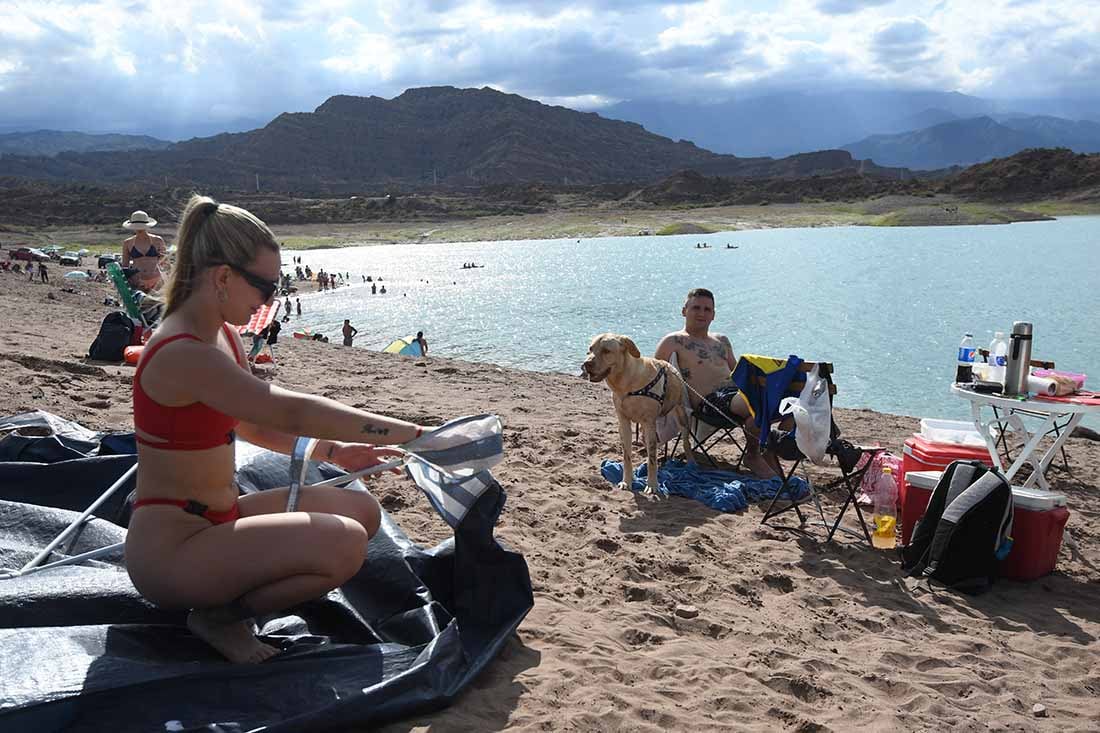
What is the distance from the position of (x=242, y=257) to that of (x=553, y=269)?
2081 inches

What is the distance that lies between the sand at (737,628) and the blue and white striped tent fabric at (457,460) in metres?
0.69

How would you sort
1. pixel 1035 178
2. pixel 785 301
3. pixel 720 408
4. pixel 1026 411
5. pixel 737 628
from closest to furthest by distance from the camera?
1. pixel 737 628
2. pixel 1026 411
3. pixel 720 408
4. pixel 785 301
5. pixel 1035 178

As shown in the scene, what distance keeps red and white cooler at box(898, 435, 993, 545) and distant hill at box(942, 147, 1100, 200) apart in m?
106

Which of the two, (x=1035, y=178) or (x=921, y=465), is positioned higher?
(x=1035, y=178)

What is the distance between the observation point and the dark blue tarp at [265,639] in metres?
2.72

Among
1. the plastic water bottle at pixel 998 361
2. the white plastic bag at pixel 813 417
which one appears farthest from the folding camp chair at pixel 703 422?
the plastic water bottle at pixel 998 361

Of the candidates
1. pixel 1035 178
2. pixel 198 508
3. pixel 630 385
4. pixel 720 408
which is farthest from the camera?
pixel 1035 178

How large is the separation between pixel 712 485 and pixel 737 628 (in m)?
2.53

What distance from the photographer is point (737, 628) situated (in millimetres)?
4176

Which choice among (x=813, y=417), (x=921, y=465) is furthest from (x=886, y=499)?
(x=813, y=417)

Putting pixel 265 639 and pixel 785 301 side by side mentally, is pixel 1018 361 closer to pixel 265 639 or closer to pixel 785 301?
pixel 265 639

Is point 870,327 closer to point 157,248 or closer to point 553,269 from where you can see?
point 157,248

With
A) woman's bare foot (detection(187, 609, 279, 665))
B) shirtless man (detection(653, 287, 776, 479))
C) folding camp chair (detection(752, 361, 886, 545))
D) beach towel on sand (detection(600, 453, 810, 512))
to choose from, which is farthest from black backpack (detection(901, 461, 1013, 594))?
woman's bare foot (detection(187, 609, 279, 665))

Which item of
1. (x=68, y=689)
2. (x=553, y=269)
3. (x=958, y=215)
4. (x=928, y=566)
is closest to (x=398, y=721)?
(x=68, y=689)
